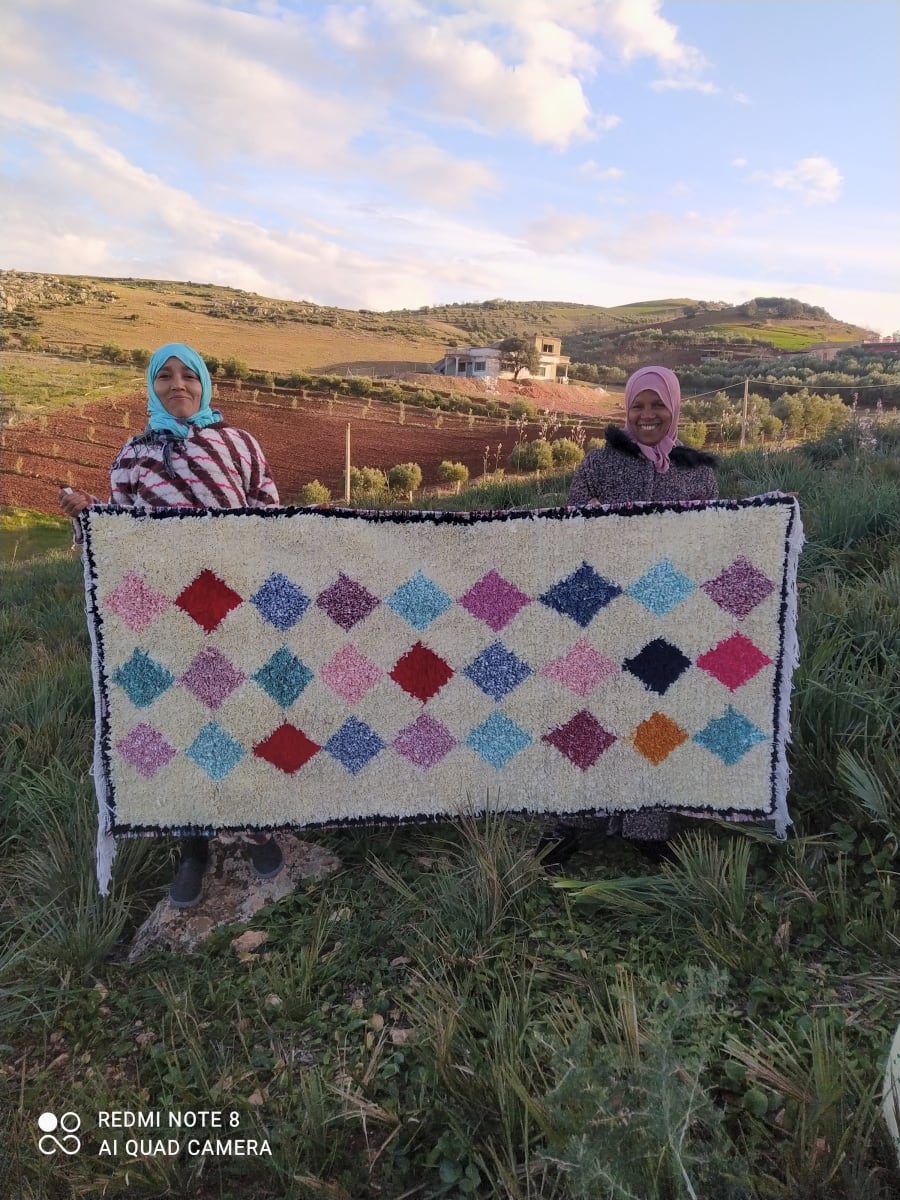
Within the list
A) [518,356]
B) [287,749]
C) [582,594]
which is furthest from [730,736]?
[518,356]

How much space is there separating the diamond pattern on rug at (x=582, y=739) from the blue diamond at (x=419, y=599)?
23.0 inches

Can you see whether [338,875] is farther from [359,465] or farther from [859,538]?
[359,465]

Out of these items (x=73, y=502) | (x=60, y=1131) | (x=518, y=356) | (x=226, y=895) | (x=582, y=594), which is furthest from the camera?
(x=518, y=356)

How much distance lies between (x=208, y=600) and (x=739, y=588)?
5.83 ft

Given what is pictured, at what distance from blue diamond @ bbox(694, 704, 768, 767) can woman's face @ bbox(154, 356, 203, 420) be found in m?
2.12

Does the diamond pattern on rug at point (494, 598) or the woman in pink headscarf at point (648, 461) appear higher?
the woman in pink headscarf at point (648, 461)

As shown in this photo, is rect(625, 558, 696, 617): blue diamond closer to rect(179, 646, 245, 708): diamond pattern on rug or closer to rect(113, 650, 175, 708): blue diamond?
rect(179, 646, 245, 708): diamond pattern on rug

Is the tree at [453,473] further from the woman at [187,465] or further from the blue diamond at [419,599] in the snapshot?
the blue diamond at [419,599]

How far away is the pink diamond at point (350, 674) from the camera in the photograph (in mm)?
2328

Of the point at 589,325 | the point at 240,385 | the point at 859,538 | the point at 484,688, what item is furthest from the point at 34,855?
the point at 589,325

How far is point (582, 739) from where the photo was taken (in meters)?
2.35

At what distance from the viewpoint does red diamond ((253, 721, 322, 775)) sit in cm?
233

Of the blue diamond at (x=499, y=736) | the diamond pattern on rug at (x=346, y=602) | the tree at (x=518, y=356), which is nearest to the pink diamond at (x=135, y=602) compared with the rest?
the diamond pattern on rug at (x=346, y=602)

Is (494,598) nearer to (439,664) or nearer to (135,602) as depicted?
(439,664)
